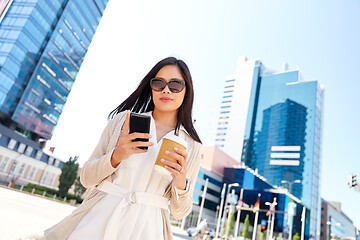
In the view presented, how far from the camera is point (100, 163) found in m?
1.53

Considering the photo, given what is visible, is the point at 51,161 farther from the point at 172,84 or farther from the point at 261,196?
the point at 172,84

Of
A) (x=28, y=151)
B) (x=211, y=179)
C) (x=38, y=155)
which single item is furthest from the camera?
(x=211, y=179)

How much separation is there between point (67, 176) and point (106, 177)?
35.6 m

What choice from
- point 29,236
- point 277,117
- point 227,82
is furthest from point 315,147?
point 29,236

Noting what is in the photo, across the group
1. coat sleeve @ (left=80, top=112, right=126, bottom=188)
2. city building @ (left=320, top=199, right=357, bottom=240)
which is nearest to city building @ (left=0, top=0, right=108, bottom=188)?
coat sleeve @ (left=80, top=112, right=126, bottom=188)

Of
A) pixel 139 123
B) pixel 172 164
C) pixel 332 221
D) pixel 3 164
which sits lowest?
pixel 172 164

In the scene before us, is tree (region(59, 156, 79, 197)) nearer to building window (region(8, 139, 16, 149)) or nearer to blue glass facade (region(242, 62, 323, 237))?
building window (region(8, 139, 16, 149))

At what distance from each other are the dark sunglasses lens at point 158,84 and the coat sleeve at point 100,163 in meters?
0.31

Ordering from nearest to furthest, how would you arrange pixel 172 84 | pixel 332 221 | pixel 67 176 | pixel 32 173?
pixel 172 84, pixel 67 176, pixel 32 173, pixel 332 221

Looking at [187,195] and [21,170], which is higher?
[21,170]

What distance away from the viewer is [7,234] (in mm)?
5152

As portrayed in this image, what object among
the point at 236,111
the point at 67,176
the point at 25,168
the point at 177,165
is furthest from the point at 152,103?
the point at 236,111

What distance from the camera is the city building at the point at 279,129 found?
3536 inches

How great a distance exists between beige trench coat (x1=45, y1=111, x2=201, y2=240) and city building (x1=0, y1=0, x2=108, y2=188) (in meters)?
51.8
